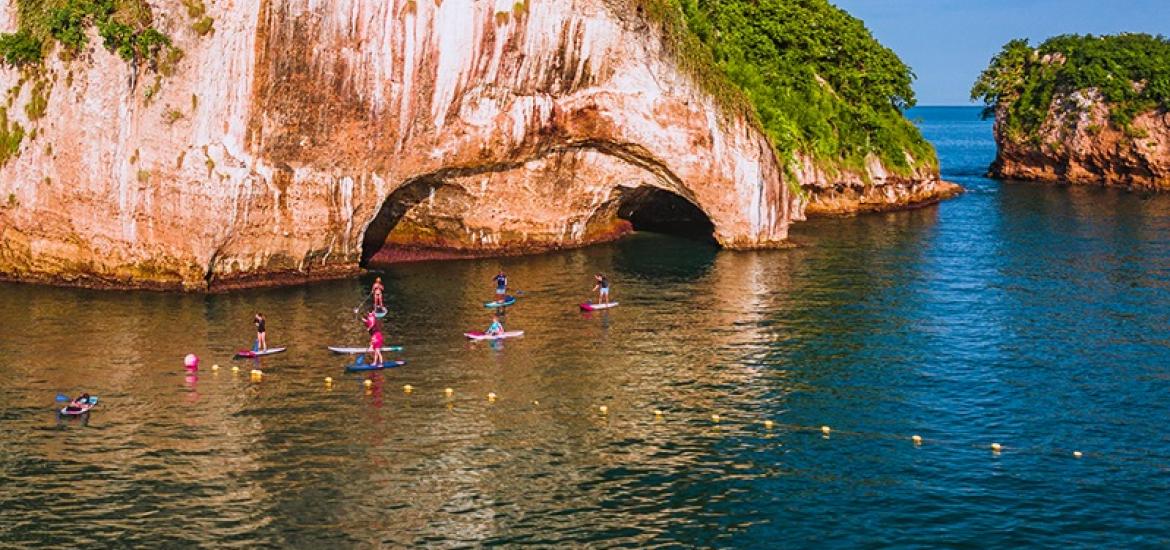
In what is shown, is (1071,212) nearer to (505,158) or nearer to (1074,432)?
(505,158)

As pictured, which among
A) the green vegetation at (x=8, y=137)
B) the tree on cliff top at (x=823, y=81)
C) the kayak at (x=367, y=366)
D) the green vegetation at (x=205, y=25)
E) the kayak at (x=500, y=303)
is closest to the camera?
the kayak at (x=367, y=366)

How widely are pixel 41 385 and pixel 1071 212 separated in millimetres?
95482

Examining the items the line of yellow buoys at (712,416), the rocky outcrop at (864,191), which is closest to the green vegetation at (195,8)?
the line of yellow buoys at (712,416)

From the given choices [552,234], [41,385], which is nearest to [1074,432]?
[41,385]

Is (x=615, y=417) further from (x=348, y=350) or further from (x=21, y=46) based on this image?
(x=21, y=46)

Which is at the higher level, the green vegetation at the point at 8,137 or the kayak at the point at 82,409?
the green vegetation at the point at 8,137

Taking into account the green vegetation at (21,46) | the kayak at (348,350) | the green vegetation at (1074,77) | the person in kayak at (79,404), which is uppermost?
the green vegetation at (1074,77)

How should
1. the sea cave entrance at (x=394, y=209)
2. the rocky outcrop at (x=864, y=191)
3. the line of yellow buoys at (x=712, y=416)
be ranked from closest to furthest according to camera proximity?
the line of yellow buoys at (x=712, y=416), the sea cave entrance at (x=394, y=209), the rocky outcrop at (x=864, y=191)

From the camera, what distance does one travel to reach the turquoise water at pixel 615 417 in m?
34.7

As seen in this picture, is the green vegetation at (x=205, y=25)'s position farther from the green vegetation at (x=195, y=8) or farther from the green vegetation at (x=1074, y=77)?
the green vegetation at (x=1074, y=77)

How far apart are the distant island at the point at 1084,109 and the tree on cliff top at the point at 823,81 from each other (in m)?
25.6

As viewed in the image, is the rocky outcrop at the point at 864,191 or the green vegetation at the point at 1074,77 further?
the green vegetation at the point at 1074,77

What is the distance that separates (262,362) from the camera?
51750 mm

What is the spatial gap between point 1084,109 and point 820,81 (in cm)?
4226
